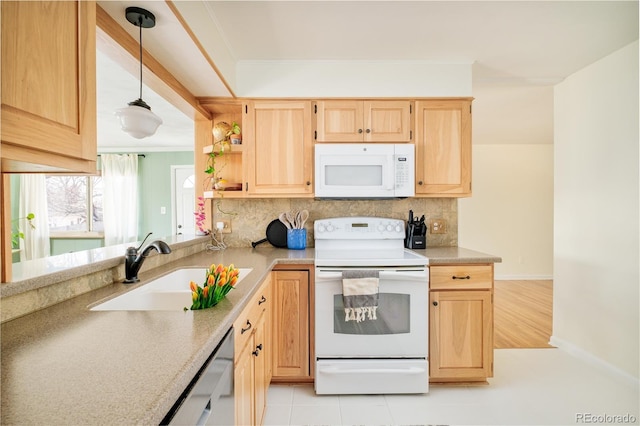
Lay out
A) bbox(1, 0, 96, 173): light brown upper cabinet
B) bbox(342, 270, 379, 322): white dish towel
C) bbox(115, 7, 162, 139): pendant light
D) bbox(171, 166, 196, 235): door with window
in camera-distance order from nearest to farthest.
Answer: bbox(1, 0, 96, 173): light brown upper cabinet, bbox(115, 7, 162, 139): pendant light, bbox(342, 270, 379, 322): white dish towel, bbox(171, 166, 196, 235): door with window

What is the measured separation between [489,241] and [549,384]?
147 inches

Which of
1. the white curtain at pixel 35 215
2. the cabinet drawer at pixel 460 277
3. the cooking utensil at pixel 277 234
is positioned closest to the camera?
the cabinet drawer at pixel 460 277

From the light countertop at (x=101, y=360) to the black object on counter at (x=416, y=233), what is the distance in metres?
1.69

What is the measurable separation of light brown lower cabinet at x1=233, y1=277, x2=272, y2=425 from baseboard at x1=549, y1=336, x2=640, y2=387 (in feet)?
8.39

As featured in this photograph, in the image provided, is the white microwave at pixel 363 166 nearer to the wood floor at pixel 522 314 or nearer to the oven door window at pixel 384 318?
the oven door window at pixel 384 318

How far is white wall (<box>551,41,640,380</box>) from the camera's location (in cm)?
227

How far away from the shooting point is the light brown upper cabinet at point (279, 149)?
99.7 inches

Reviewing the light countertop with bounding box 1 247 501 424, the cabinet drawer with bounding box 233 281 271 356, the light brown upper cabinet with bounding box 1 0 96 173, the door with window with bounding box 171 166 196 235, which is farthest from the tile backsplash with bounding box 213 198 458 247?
the door with window with bounding box 171 166 196 235

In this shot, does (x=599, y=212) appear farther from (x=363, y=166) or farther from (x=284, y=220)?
(x=284, y=220)

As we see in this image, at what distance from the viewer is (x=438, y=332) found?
7.13 ft

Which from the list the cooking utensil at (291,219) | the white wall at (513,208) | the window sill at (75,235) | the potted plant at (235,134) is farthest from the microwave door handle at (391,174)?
the window sill at (75,235)

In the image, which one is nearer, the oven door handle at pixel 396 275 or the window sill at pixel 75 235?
the oven door handle at pixel 396 275

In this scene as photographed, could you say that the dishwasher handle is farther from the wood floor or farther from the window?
the window

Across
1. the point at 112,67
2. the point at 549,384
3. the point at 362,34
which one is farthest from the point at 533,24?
the point at 112,67
